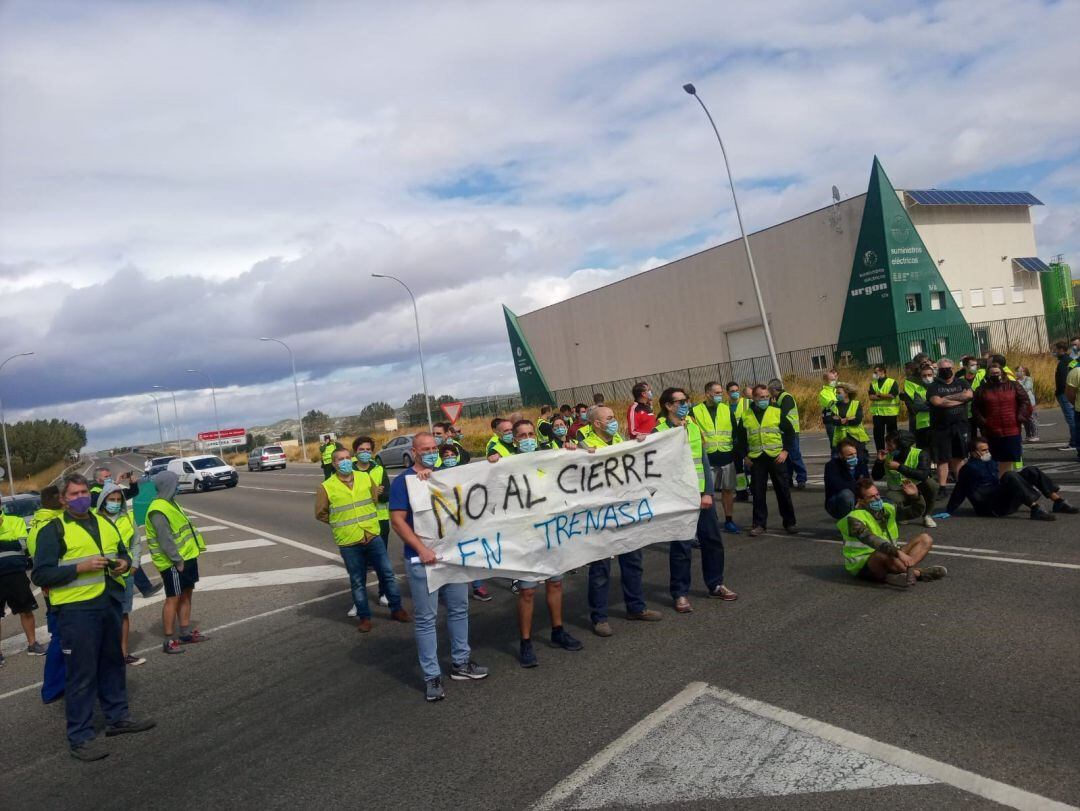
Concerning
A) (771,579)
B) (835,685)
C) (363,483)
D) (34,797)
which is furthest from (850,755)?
(363,483)

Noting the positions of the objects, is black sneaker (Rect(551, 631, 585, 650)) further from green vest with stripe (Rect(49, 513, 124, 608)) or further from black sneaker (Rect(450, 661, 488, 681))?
green vest with stripe (Rect(49, 513, 124, 608))

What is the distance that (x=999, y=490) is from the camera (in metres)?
9.02

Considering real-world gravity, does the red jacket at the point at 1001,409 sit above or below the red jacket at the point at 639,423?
below

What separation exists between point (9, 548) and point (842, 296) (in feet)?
109

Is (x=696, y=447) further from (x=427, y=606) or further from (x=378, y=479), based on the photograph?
(x=378, y=479)

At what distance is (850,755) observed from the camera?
4090 mm

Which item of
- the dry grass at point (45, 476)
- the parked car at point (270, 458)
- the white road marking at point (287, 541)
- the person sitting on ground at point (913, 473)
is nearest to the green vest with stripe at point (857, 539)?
the person sitting on ground at point (913, 473)

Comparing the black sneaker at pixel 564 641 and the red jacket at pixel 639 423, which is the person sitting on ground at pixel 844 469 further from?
the black sneaker at pixel 564 641

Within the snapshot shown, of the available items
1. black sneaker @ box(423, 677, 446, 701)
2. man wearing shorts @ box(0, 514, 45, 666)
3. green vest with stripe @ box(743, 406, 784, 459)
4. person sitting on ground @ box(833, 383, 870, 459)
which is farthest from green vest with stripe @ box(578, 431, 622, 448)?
man wearing shorts @ box(0, 514, 45, 666)

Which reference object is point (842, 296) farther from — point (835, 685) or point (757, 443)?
point (835, 685)

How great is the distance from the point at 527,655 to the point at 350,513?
2.62 meters

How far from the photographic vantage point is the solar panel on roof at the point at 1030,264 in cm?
3788

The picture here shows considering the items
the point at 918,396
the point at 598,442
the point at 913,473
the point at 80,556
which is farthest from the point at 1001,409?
the point at 80,556

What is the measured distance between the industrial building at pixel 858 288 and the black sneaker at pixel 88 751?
30.1 m
